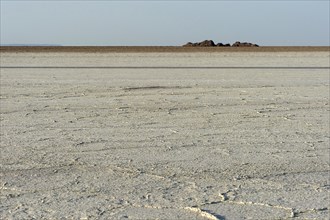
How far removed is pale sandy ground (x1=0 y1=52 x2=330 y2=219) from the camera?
110 inches

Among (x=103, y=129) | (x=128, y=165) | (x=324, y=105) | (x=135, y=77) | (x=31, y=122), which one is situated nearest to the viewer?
(x=128, y=165)

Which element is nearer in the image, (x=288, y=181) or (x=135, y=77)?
(x=288, y=181)

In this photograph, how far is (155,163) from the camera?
3.61 m

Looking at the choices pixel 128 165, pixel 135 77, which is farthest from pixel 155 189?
pixel 135 77

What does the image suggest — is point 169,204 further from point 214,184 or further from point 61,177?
point 61,177

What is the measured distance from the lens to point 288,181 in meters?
3.22

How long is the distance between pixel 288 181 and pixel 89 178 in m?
1.04

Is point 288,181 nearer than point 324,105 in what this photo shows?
Yes

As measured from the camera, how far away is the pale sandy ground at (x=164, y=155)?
2791 mm

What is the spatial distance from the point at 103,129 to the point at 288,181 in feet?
6.28

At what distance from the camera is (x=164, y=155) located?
12.6 ft

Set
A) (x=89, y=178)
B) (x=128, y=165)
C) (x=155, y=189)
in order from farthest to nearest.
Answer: (x=128, y=165)
(x=89, y=178)
(x=155, y=189)

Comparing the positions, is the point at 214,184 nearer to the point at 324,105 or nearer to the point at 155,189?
the point at 155,189

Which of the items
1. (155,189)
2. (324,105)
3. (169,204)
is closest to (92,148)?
(155,189)
